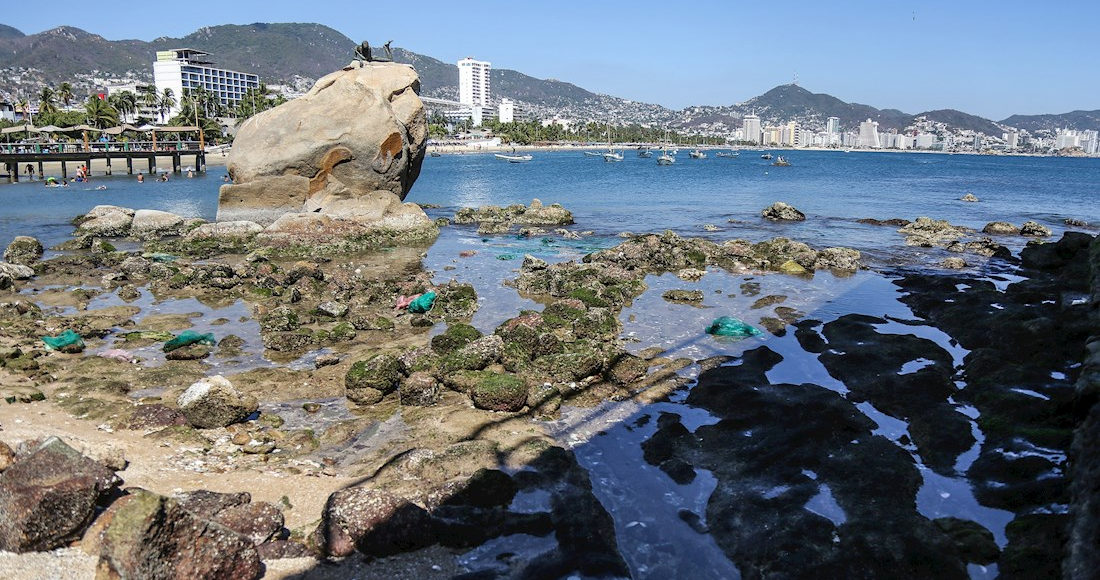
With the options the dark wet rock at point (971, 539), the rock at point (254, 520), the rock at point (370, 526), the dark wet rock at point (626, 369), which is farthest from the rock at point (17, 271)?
the dark wet rock at point (971, 539)

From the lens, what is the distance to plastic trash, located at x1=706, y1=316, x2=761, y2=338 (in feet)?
54.8

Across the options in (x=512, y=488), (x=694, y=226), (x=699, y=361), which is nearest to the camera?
(x=512, y=488)

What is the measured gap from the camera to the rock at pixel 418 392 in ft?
40.4

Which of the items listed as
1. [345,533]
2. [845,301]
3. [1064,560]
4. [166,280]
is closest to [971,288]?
[845,301]

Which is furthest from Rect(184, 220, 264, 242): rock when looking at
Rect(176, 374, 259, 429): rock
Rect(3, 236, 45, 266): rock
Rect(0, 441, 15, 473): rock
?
Rect(0, 441, 15, 473): rock

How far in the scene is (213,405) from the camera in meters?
11.1

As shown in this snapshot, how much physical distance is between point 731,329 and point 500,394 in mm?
7254

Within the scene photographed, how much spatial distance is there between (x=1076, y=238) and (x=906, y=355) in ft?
55.2

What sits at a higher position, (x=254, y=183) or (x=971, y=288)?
(x=254, y=183)

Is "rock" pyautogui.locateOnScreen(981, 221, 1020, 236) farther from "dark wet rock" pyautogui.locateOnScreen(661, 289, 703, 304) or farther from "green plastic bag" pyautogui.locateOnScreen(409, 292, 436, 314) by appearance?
"green plastic bag" pyautogui.locateOnScreen(409, 292, 436, 314)

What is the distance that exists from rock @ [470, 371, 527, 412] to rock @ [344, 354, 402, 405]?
1.73m

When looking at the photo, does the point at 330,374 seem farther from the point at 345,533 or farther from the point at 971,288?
the point at 971,288

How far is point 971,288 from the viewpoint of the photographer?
21188mm

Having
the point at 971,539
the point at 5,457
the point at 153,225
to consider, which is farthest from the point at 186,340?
the point at 153,225
